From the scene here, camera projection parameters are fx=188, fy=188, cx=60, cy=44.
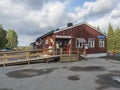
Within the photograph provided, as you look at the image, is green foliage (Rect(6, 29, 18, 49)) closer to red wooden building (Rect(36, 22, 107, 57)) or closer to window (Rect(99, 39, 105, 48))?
red wooden building (Rect(36, 22, 107, 57))

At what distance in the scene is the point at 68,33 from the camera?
25.9m

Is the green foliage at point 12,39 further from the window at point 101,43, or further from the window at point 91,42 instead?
the window at point 91,42

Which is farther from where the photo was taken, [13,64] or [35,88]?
[13,64]

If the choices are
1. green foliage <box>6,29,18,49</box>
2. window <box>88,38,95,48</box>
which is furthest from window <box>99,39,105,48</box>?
green foliage <box>6,29,18,49</box>

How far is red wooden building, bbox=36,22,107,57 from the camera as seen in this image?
82.8 ft

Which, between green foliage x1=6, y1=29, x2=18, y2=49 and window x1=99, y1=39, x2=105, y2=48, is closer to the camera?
window x1=99, y1=39, x2=105, y2=48

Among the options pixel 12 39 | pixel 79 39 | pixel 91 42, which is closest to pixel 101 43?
pixel 91 42

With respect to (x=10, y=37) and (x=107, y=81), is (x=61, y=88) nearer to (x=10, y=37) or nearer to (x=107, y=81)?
(x=107, y=81)

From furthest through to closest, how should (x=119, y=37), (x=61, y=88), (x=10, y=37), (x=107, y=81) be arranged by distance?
(x=10, y=37) < (x=119, y=37) < (x=107, y=81) < (x=61, y=88)

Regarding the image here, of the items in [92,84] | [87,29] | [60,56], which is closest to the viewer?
[92,84]

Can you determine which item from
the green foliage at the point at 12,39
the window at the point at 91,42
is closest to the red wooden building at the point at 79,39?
the window at the point at 91,42

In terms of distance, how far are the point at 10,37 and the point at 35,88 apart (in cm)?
9120

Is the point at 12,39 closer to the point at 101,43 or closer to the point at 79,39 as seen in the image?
the point at 101,43

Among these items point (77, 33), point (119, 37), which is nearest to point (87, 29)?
point (77, 33)
